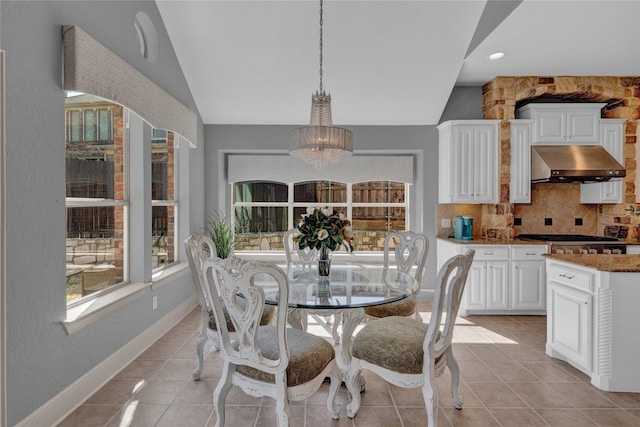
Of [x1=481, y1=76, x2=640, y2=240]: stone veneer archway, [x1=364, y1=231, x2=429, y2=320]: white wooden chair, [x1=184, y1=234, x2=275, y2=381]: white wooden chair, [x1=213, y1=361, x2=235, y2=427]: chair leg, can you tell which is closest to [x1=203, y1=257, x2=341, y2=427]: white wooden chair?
[x1=213, y1=361, x2=235, y2=427]: chair leg

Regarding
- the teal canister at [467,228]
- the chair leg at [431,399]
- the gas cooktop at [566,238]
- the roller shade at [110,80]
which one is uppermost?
the roller shade at [110,80]

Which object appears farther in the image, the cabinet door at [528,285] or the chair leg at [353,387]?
the cabinet door at [528,285]

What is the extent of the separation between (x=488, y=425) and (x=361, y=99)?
3.44 m

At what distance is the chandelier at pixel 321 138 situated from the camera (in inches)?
102

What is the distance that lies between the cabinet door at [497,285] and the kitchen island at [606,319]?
4.19ft

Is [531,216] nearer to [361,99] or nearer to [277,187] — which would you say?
[361,99]

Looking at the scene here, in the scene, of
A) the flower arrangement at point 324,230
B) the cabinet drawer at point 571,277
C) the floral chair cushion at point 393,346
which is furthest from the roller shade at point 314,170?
the floral chair cushion at point 393,346

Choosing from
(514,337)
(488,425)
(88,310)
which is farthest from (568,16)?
(88,310)

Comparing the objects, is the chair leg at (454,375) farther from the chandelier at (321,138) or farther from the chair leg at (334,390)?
the chandelier at (321,138)

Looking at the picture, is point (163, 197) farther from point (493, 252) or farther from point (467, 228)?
point (493, 252)

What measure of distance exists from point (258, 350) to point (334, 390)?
0.62m

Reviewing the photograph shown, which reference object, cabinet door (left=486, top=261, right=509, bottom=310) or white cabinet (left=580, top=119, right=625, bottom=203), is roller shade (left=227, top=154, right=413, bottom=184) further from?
white cabinet (left=580, top=119, right=625, bottom=203)

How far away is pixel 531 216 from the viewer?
4.63 metres

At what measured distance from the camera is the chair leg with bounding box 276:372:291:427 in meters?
1.66
